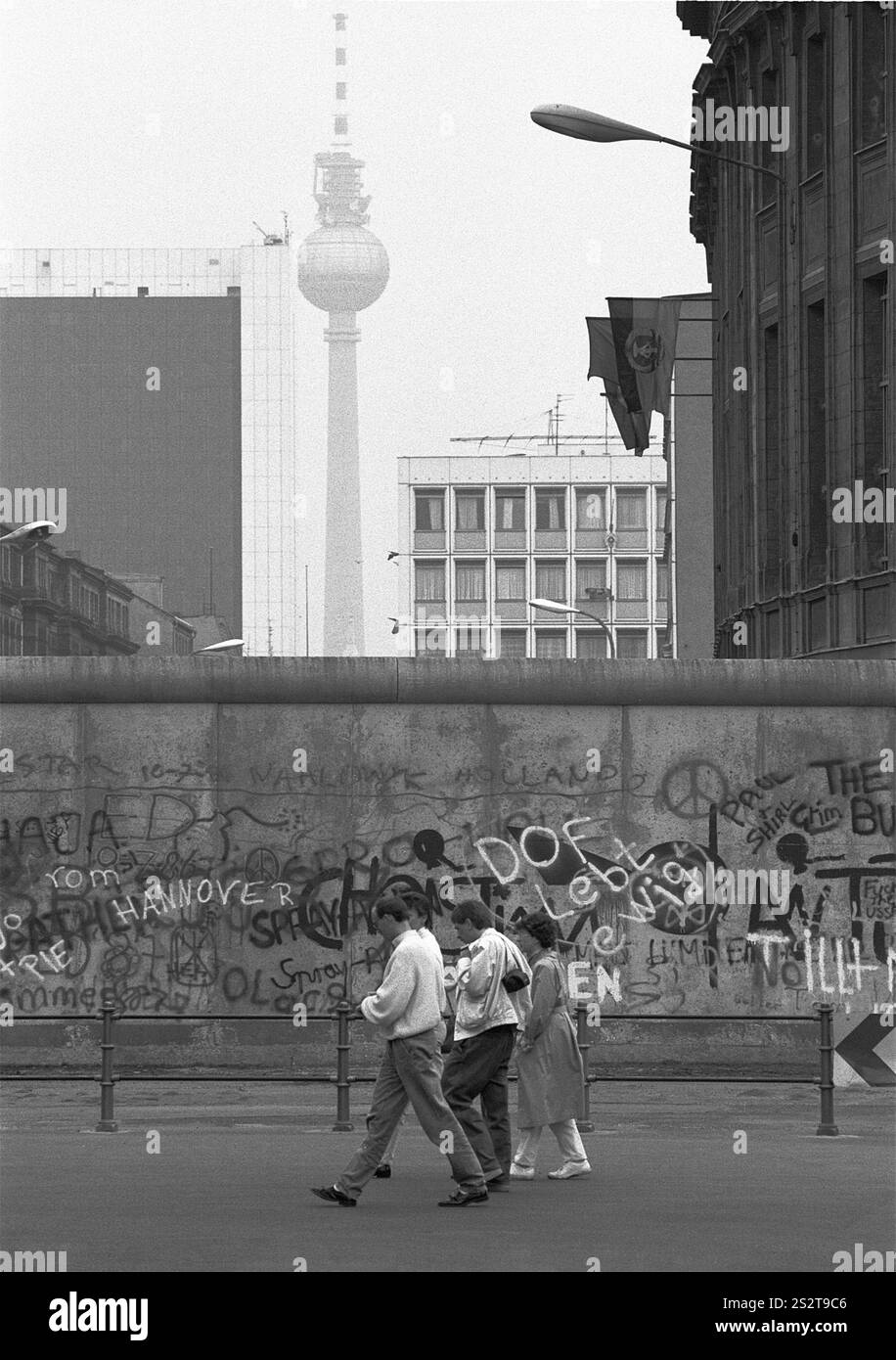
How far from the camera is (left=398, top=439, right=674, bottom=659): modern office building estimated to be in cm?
13925

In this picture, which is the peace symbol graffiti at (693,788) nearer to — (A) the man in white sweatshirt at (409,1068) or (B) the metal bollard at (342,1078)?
(B) the metal bollard at (342,1078)

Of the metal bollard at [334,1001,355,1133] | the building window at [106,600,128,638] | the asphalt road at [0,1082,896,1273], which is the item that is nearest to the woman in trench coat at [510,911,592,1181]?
the asphalt road at [0,1082,896,1273]

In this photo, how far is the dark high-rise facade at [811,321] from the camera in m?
26.9

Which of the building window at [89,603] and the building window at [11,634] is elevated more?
the building window at [89,603]

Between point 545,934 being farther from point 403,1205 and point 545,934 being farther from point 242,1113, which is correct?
point 242,1113

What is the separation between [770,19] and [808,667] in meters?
16.6

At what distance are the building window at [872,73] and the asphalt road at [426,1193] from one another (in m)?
14.3

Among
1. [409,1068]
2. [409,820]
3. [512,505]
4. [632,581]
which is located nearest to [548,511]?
[512,505]

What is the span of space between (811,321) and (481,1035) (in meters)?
19.5

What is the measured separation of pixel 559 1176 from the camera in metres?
13.1

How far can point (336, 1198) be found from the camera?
1178 centimetres

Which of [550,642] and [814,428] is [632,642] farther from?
[814,428]

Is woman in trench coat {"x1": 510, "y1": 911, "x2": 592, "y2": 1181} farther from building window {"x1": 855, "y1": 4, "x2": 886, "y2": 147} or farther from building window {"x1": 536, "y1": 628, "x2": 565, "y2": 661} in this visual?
building window {"x1": 536, "y1": 628, "x2": 565, "y2": 661}

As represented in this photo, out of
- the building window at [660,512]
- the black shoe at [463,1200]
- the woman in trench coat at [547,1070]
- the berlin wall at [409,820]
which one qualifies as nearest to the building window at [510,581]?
the building window at [660,512]
